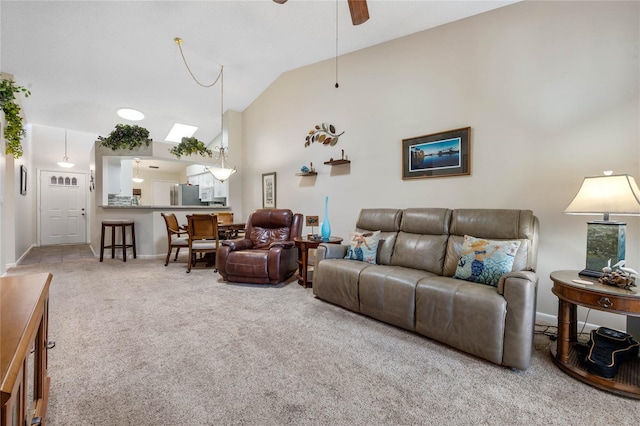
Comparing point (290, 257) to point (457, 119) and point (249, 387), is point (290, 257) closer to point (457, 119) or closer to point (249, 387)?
point (249, 387)

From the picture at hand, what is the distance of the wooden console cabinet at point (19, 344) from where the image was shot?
1.93ft

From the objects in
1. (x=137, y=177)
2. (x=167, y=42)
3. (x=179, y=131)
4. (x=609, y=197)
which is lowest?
(x=609, y=197)

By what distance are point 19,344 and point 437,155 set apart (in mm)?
3333

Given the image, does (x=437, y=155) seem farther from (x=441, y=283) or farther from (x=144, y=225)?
(x=144, y=225)

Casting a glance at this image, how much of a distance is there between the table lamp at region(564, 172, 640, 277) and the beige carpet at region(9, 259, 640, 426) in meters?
0.77

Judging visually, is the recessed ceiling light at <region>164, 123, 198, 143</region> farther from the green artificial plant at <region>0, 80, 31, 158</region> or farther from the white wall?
the white wall

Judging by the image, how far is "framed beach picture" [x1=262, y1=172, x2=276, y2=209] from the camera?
5.24 m

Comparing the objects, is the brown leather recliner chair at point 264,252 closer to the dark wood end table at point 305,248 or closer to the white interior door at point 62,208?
the dark wood end table at point 305,248

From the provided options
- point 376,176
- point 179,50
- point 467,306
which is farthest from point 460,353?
point 179,50

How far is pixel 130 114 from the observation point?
19.5ft

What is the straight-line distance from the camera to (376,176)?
365 cm

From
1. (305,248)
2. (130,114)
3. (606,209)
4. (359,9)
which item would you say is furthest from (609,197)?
(130,114)

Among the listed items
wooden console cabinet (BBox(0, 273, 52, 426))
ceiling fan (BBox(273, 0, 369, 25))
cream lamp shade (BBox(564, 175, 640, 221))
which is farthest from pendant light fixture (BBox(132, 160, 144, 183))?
cream lamp shade (BBox(564, 175, 640, 221))

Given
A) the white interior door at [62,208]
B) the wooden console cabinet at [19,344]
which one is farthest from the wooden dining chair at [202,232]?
the white interior door at [62,208]
